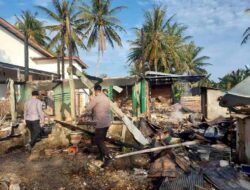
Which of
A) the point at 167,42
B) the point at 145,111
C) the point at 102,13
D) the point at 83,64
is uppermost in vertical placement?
the point at 102,13

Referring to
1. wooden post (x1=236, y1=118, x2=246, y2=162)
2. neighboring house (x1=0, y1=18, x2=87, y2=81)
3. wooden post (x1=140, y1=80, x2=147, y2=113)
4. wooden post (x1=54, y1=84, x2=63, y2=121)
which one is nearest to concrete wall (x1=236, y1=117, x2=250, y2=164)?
wooden post (x1=236, y1=118, x2=246, y2=162)

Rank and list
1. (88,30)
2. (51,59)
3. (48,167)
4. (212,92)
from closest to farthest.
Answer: (48,167) → (212,92) → (51,59) → (88,30)

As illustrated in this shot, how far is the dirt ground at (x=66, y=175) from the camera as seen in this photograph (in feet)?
18.0

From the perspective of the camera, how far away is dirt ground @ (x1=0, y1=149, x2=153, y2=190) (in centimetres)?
548

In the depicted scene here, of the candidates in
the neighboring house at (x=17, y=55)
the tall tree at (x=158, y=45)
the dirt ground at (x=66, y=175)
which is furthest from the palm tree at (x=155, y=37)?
the dirt ground at (x=66, y=175)

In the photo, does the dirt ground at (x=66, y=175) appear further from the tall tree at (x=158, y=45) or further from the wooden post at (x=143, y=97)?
the tall tree at (x=158, y=45)

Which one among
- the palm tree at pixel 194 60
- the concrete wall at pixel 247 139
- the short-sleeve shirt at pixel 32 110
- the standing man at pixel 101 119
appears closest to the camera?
the concrete wall at pixel 247 139

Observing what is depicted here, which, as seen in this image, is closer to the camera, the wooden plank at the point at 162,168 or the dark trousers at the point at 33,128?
the wooden plank at the point at 162,168

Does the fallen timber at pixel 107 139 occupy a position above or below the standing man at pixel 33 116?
below

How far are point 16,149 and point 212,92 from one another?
10.9 m

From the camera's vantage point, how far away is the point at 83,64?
27.4m

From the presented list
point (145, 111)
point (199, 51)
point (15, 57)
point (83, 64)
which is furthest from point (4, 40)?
point (199, 51)

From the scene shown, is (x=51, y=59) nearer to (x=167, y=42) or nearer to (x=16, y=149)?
(x=167, y=42)

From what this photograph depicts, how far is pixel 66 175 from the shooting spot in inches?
236
